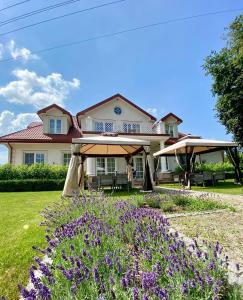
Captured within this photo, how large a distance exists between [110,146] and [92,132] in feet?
16.1

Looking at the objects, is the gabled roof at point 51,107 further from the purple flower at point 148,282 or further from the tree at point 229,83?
the purple flower at point 148,282

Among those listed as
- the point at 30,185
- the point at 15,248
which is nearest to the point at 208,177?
the point at 30,185

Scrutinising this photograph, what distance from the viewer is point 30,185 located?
1462 cm

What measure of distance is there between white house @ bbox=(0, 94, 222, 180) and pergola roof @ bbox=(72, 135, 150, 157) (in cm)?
294

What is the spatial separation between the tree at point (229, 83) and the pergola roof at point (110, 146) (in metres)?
6.75

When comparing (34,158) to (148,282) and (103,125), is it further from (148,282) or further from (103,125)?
(148,282)

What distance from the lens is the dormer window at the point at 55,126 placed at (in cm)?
2095

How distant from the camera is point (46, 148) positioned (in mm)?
19750

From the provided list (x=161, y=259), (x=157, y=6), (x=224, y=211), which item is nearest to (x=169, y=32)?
(x=157, y=6)

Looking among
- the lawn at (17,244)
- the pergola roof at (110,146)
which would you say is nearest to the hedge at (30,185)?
the pergola roof at (110,146)

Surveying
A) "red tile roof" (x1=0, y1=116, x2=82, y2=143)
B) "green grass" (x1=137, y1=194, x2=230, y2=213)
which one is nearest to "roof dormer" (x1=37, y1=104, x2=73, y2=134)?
Result: "red tile roof" (x1=0, y1=116, x2=82, y2=143)

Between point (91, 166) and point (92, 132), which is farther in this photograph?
point (92, 132)

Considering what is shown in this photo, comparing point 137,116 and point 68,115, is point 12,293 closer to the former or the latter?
point 68,115

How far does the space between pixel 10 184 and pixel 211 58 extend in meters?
16.1
